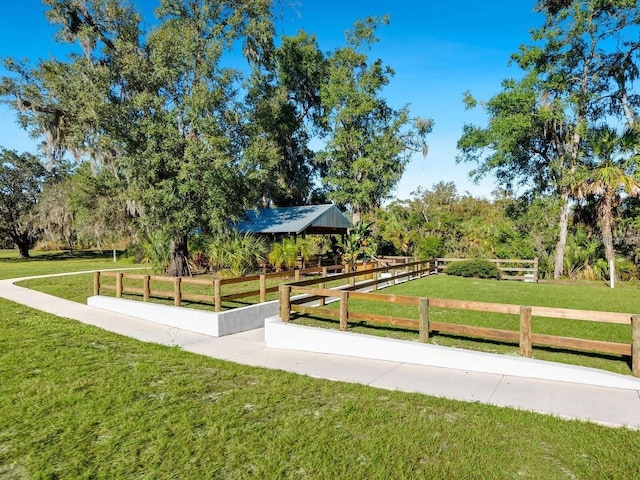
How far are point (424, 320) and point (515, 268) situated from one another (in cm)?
1331

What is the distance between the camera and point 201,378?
16.6 ft

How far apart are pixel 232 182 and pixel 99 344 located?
33.8 ft

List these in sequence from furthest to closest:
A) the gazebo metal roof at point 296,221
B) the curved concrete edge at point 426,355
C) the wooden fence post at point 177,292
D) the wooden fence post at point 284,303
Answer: the gazebo metal roof at point 296,221 → the wooden fence post at point 177,292 → the wooden fence post at point 284,303 → the curved concrete edge at point 426,355

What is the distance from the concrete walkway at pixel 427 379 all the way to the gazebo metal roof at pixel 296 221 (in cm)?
1133

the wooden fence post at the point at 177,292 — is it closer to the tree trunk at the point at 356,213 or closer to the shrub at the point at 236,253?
the shrub at the point at 236,253

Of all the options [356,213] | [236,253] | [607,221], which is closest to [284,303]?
[236,253]

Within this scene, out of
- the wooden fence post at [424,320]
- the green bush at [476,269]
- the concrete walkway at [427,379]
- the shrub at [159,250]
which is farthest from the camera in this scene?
the shrub at [159,250]

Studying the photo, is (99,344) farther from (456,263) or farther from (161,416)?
(456,263)

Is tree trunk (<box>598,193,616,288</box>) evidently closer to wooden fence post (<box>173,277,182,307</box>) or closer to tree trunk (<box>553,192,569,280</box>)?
tree trunk (<box>553,192,569,280</box>)

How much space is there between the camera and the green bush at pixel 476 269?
17109 millimetres

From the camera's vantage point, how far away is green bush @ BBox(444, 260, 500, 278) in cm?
1711

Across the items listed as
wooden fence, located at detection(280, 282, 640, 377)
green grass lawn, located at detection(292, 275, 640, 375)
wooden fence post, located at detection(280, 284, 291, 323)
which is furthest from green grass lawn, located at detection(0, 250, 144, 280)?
wooden fence, located at detection(280, 282, 640, 377)

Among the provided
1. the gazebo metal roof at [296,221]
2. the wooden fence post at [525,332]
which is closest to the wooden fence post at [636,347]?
the wooden fence post at [525,332]

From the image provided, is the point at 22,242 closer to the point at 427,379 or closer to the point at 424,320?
the point at 424,320
